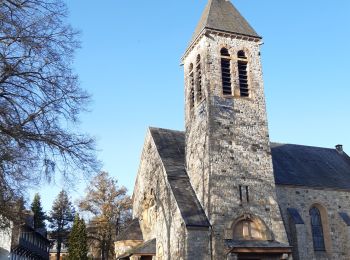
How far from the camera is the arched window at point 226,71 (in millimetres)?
23734

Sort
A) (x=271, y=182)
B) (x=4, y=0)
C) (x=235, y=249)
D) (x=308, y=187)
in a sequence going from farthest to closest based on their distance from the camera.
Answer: (x=308, y=187) < (x=271, y=182) < (x=235, y=249) < (x=4, y=0)

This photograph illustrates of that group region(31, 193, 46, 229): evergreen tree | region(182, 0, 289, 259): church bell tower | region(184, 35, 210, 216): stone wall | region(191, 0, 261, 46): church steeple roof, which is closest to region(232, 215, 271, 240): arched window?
region(182, 0, 289, 259): church bell tower

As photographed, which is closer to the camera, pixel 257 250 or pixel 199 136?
pixel 257 250

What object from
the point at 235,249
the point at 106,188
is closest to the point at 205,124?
the point at 235,249

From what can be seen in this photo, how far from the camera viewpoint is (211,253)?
774 inches

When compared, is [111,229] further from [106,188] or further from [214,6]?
[214,6]

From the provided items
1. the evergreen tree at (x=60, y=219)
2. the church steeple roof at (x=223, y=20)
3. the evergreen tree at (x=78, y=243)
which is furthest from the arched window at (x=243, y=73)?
the evergreen tree at (x=60, y=219)

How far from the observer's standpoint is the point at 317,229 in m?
26.4

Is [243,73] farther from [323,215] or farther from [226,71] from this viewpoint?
[323,215]

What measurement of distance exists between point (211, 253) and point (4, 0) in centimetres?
1423

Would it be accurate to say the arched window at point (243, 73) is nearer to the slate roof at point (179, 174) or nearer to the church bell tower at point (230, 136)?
the church bell tower at point (230, 136)

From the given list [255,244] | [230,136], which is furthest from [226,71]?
[255,244]

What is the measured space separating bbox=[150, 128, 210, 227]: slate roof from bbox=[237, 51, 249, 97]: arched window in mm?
5444

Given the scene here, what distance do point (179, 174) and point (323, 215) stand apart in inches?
397
